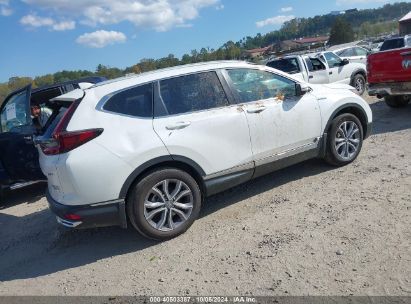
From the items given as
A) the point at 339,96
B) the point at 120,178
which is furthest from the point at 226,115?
the point at 339,96

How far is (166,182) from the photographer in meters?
4.27

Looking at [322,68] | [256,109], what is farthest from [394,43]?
[256,109]

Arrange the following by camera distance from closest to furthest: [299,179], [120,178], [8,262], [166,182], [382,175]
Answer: [120,178], [166,182], [8,262], [382,175], [299,179]

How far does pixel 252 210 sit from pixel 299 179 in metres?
1.11

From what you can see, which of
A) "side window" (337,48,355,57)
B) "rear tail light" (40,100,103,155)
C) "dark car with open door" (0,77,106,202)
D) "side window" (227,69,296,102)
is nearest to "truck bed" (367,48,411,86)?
"side window" (227,69,296,102)

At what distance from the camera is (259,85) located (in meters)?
5.05

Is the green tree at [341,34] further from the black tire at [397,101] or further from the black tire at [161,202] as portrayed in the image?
the black tire at [161,202]

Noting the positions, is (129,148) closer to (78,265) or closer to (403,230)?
(78,265)

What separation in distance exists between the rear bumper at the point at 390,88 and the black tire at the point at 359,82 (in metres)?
5.77

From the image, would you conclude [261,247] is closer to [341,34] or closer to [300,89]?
[300,89]

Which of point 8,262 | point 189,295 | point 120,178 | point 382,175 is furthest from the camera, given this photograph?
point 382,175

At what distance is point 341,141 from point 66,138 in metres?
3.74

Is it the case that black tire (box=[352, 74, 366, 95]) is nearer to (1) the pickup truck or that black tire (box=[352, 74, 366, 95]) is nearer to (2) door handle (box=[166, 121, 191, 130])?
(1) the pickup truck

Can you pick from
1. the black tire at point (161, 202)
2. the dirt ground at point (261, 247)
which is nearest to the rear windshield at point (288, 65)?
the dirt ground at point (261, 247)
